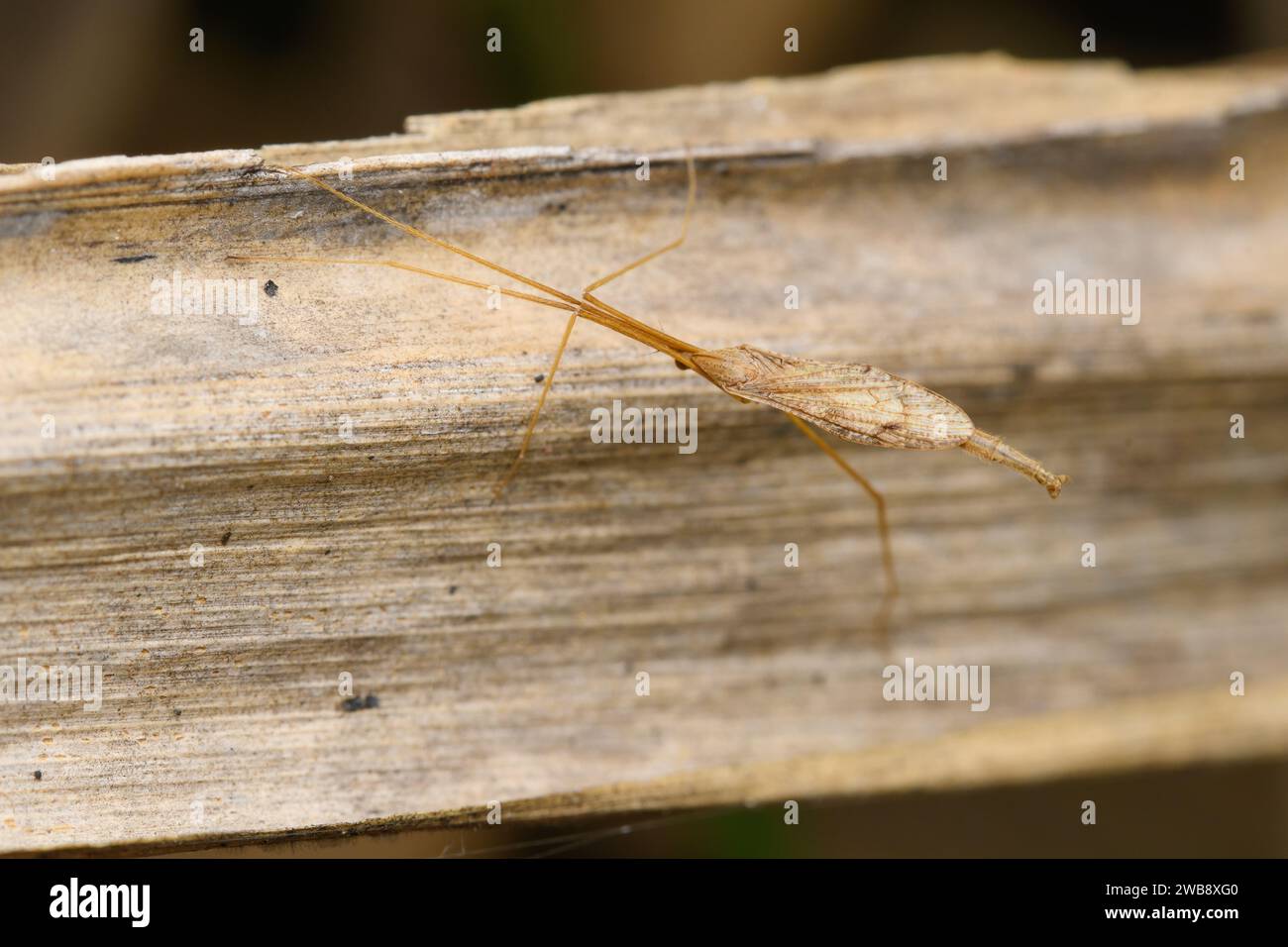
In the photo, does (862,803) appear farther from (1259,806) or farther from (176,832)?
(176,832)

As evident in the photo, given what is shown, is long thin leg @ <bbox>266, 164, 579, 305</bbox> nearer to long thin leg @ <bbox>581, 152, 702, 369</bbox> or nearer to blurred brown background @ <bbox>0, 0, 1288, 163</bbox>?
long thin leg @ <bbox>581, 152, 702, 369</bbox>

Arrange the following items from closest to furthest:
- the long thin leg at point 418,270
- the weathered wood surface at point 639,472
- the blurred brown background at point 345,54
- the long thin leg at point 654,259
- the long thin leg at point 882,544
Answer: the weathered wood surface at point 639,472 → the long thin leg at point 418,270 → the long thin leg at point 654,259 → the long thin leg at point 882,544 → the blurred brown background at point 345,54

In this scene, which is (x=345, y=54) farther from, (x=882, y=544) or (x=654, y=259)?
(x=882, y=544)

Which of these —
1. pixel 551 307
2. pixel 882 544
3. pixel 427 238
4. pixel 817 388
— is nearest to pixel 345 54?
pixel 427 238

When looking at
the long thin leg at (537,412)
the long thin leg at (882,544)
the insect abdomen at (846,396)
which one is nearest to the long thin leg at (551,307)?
the long thin leg at (537,412)

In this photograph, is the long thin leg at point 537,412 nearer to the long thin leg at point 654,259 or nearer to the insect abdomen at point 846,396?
the long thin leg at point 654,259

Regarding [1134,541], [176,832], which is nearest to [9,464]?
[176,832]
